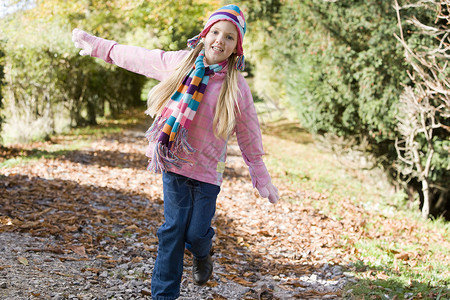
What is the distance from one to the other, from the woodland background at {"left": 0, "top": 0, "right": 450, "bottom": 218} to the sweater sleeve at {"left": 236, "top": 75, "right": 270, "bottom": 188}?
10.0 ft

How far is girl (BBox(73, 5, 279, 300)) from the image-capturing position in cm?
290

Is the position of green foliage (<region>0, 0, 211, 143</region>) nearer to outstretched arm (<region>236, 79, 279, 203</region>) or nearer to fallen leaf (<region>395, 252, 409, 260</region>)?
outstretched arm (<region>236, 79, 279, 203</region>)

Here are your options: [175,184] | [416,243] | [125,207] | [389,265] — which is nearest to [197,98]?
[175,184]

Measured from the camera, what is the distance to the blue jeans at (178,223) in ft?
9.86

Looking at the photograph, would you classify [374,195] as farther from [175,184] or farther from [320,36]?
[175,184]

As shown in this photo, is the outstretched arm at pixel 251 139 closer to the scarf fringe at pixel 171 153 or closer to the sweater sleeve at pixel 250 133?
the sweater sleeve at pixel 250 133

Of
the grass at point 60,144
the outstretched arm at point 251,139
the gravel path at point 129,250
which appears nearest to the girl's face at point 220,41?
the outstretched arm at point 251,139

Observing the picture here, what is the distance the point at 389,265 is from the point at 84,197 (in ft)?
13.0

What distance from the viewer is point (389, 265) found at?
4.76 meters

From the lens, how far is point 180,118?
9.34 ft

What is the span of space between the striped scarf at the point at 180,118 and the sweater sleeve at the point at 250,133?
273 millimetres

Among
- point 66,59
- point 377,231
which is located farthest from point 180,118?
point 66,59

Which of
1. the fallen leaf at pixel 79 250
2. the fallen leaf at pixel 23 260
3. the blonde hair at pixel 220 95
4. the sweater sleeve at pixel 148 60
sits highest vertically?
the sweater sleeve at pixel 148 60

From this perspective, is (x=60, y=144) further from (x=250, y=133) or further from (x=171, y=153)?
(x=250, y=133)
